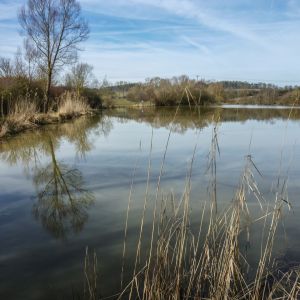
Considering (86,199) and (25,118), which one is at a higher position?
(25,118)

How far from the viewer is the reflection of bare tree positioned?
3.80m

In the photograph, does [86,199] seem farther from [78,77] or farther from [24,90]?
[78,77]

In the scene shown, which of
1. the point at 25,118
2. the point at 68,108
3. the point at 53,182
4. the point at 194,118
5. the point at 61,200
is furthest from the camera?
the point at 68,108

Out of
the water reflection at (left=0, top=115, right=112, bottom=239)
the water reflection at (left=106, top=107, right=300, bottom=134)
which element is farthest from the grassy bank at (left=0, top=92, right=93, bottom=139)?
the water reflection at (left=106, top=107, right=300, bottom=134)

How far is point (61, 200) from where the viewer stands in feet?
14.9

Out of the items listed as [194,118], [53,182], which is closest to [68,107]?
[194,118]

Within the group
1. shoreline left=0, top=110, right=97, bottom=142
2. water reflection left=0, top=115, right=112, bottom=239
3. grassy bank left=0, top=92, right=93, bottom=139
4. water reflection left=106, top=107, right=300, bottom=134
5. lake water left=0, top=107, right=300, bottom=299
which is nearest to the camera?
lake water left=0, top=107, right=300, bottom=299

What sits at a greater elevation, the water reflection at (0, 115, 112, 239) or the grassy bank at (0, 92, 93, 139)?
the grassy bank at (0, 92, 93, 139)

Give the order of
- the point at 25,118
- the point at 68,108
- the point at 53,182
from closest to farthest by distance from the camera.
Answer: the point at 53,182
the point at 25,118
the point at 68,108

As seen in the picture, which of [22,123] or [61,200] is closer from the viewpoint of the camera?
[61,200]

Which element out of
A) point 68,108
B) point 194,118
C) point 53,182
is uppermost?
point 68,108

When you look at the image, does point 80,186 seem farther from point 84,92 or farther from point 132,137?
point 84,92

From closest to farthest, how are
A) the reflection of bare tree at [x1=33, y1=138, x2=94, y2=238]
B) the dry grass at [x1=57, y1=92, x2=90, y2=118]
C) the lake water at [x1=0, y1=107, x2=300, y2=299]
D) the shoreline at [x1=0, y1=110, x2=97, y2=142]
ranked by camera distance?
the lake water at [x1=0, y1=107, x2=300, y2=299] < the reflection of bare tree at [x1=33, y1=138, x2=94, y2=238] < the shoreline at [x1=0, y1=110, x2=97, y2=142] < the dry grass at [x1=57, y1=92, x2=90, y2=118]

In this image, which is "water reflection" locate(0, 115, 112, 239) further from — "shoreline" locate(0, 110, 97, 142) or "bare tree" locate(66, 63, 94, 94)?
"bare tree" locate(66, 63, 94, 94)
